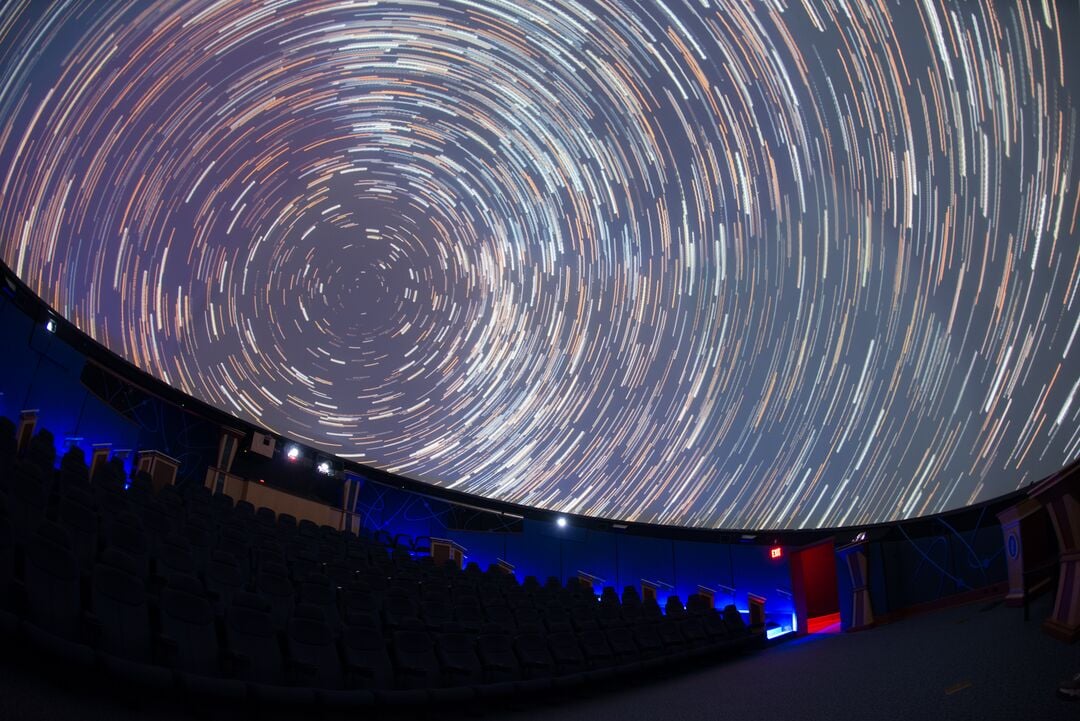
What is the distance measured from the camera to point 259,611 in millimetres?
4883

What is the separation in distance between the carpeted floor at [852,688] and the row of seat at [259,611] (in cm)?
21

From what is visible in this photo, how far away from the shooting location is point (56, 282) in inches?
425

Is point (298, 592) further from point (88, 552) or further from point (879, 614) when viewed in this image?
point (879, 614)

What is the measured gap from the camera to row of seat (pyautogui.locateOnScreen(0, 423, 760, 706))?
3.73 m

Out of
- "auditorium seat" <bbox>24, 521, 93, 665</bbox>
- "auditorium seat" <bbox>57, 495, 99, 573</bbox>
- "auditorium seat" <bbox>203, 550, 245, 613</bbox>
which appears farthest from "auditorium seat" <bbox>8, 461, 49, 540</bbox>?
"auditorium seat" <bbox>203, 550, 245, 613</bbox>

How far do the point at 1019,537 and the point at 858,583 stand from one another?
17.9ft

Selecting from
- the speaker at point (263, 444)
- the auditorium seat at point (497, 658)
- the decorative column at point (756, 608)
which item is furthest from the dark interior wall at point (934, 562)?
the speaker at point (263, 444)

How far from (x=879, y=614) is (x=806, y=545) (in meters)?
2.42

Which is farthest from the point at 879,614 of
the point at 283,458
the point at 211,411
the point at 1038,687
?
the point at 211,411

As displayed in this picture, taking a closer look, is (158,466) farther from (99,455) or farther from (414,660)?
(414,660)

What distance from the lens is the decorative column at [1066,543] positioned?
524 cm

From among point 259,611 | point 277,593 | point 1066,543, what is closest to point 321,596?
point 277,593

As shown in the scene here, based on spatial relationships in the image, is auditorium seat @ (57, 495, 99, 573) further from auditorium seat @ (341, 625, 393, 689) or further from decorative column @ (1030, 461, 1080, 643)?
decorative column @ (1030, 461, 1080, 643)

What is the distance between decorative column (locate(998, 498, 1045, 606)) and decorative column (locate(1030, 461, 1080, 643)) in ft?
4.96
